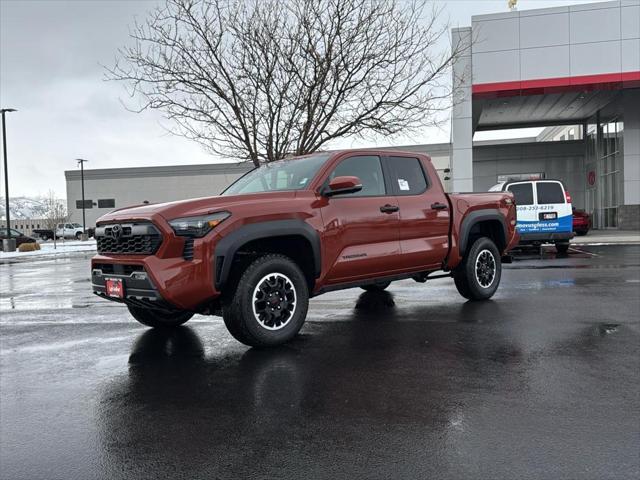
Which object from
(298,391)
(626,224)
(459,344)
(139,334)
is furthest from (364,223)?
(626,224)

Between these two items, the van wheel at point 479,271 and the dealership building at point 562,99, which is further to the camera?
the dealership building at point 562,99

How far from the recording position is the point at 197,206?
490 centimetres

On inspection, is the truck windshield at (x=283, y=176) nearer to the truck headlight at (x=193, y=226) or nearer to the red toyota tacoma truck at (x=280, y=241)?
the red toyota tacoma truck at (x=280, y=241)

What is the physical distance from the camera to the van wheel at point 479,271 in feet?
24.6

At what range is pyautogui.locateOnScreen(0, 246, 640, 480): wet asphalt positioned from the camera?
2854mm

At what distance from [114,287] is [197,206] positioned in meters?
1.15

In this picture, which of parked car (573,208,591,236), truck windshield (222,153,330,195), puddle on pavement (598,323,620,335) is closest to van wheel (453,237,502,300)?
puddle on pavement (598,323,620,335)

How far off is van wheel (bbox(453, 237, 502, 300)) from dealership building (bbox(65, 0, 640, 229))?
15.6 meters

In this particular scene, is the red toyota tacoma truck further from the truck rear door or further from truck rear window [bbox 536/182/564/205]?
truck rear window [bbox 536/182/564/205]

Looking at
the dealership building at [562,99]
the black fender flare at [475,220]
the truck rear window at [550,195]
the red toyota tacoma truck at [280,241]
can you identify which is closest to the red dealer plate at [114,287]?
the red toyota tacoma truck at [280,241]

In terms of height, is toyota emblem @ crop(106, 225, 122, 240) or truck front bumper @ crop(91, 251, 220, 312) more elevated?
toyota emblem @ crop(106, 225, 122, 240)

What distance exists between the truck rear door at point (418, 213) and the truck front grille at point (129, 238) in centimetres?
275

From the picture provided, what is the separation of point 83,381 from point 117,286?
101 centimetres

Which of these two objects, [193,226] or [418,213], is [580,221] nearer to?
[418,213]
